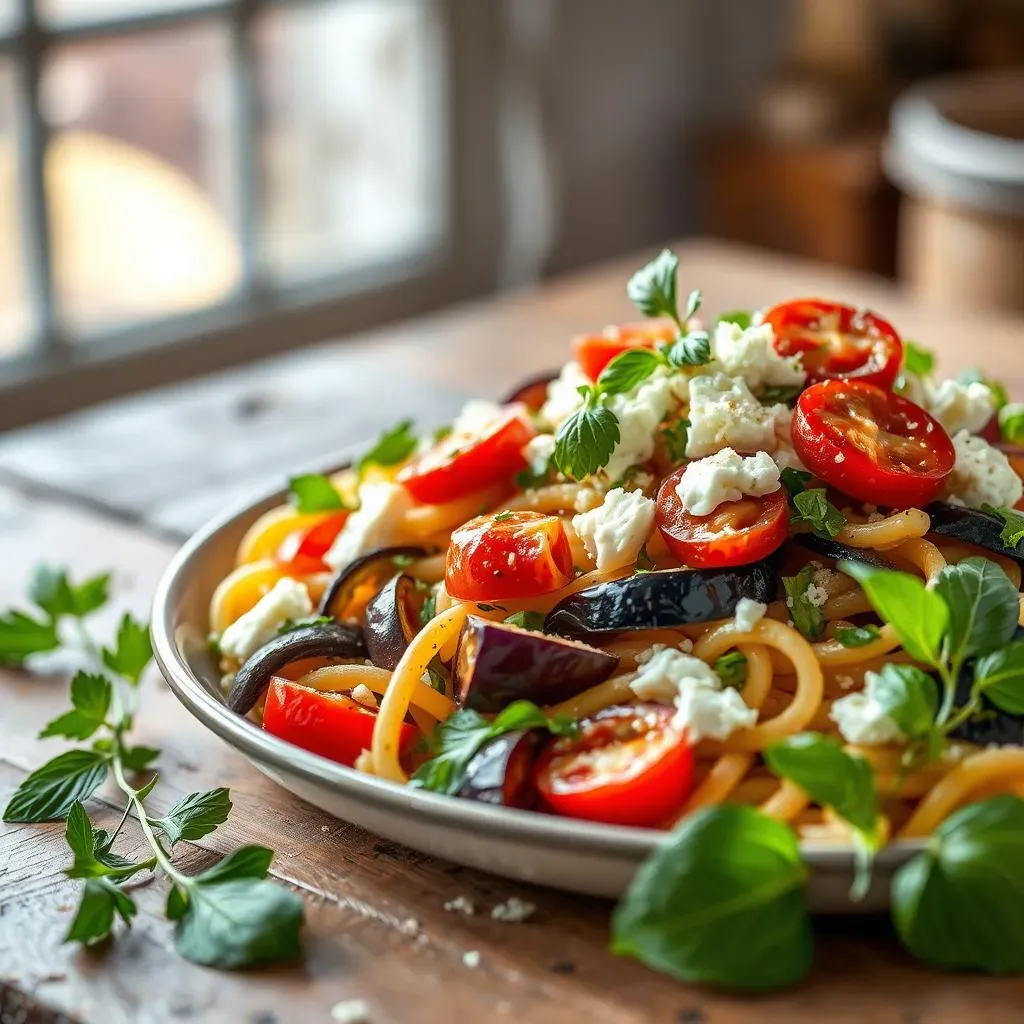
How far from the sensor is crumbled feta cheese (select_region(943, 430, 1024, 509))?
1.92 m

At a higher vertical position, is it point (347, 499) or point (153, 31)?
point (153, 31)

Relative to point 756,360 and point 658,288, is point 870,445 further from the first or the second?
point 658,288

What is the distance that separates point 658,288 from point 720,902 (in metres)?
0.90

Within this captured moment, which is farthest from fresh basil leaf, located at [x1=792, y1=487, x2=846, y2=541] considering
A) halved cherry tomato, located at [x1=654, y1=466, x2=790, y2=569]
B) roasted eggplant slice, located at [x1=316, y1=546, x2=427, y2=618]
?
roasted eggplant slice, located at [x1=316, y1=546, x2=427, y2=618]

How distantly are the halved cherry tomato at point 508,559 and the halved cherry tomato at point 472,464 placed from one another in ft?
0.69

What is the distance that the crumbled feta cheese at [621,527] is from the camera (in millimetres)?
1837

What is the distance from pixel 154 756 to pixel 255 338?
349 centimetres

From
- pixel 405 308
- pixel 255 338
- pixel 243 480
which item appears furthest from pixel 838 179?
pixel 243 480

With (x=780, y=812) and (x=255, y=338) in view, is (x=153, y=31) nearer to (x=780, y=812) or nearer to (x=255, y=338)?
(x=255, y=338)

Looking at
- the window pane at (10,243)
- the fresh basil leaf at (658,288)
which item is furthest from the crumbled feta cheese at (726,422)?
the window pane at (10,243)

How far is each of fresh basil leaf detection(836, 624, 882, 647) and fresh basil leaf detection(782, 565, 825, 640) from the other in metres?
0.03

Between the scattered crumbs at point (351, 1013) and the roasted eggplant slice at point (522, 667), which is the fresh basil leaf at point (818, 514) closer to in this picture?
the roasted eggplant slice at point (522, 667)

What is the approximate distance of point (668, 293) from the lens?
2039mm

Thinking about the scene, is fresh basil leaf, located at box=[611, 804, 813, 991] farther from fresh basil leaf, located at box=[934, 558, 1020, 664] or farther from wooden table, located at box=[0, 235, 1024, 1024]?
fresh basil leaf, located at box=[934, 558, 1020, 664]
